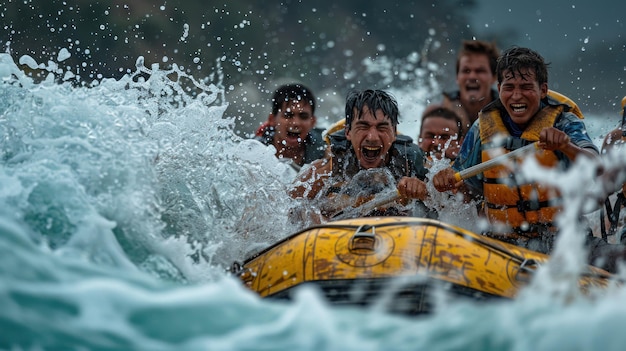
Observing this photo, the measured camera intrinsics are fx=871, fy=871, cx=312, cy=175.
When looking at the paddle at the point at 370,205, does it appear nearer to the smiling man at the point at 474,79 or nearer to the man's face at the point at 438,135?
the man's face at the point at 438,135

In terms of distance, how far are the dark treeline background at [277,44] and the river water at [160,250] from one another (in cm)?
199

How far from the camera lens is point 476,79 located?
558 centimetres

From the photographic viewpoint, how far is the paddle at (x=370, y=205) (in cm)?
374

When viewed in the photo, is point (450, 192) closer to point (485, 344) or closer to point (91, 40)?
point (485, 344)

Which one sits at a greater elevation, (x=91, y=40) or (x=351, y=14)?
(x=351, y=14)

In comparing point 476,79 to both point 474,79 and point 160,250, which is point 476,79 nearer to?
point 474,79

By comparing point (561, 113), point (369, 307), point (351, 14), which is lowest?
point (369, 307)

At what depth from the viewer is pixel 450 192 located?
3.81 m

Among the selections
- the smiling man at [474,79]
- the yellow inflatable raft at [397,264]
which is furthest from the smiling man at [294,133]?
the yellow inflatable raft at [397,264]

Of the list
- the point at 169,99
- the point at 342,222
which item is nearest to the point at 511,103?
the point at 342,222

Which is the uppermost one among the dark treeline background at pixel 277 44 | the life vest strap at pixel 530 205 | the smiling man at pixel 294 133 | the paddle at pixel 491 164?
the dark treeline background at pixel 277 44

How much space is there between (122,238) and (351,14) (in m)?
6.75

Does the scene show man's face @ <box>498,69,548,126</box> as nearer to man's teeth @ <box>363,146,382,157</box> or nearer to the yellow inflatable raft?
man's teeth @ <box>363,146,382,157</box>

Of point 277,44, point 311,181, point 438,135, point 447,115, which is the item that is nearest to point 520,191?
point 311,181
